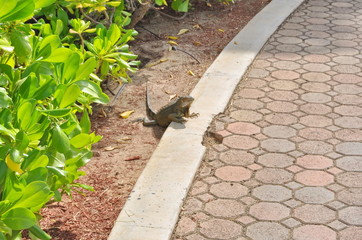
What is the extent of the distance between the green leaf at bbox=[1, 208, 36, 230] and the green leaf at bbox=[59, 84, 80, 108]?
2.24 feet

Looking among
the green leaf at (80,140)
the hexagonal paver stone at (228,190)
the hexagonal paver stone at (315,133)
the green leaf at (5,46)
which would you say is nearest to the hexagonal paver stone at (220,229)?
the hexagonal paver stone at (228,190)

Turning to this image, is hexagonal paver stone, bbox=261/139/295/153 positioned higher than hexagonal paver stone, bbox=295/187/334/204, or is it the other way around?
hexagonal paver stone, bbox=295/187/334/204

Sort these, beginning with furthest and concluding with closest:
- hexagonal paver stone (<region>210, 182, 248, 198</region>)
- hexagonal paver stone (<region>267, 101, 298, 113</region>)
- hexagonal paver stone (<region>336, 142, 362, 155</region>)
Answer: hexagonal paver stone (<region>267, 101, 298, 113</region>) → hexagonal paver stone (<region>336, 142, 362, 155</region>) → hexagonal paver stone (<region>210, 182, 248, 198</region>)

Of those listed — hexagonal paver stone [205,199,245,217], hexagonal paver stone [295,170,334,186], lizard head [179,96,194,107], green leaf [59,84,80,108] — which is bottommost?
hexagonal paver stone [295,170,334,186]

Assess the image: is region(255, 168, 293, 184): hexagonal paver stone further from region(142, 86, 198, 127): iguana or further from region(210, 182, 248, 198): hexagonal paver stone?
region(142, 86, 198, 127): iguana

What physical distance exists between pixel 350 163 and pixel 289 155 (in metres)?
0.44

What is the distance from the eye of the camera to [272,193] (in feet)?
15.0

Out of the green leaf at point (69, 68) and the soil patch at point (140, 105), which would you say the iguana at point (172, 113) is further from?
the green leaf at point (69, 68)

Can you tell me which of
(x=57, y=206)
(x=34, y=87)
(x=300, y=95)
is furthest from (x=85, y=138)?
(x=300, y=95)

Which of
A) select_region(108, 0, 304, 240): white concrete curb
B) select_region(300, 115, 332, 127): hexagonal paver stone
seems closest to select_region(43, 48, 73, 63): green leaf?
select_region(108, 0, 304, 240): white concrete curb

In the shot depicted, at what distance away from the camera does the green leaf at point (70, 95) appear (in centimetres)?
322

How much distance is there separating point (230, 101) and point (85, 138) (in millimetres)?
2588

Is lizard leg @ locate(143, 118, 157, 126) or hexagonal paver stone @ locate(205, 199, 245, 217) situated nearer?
hexagonal paver stone @ locate(205, 199, 245, 217)

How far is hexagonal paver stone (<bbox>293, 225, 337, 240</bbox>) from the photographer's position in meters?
4.07
